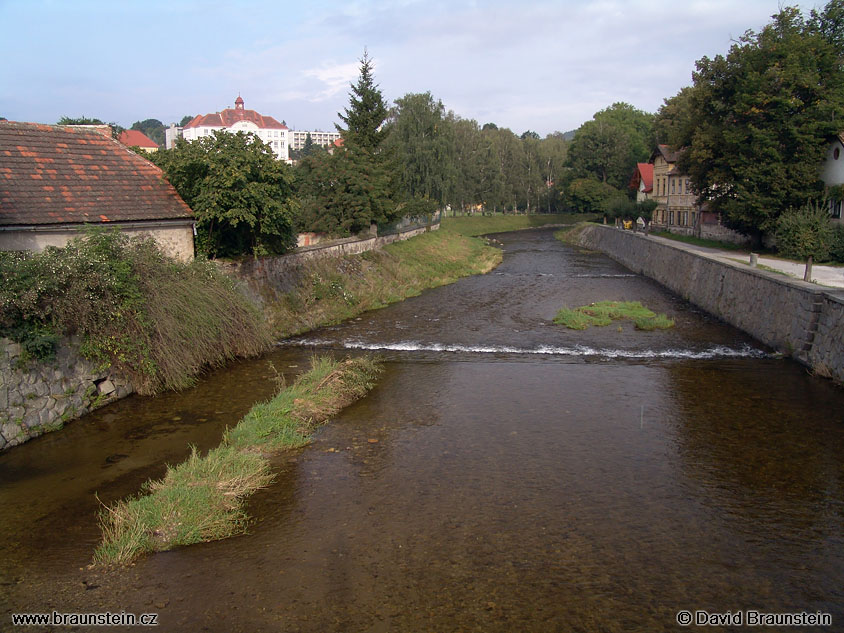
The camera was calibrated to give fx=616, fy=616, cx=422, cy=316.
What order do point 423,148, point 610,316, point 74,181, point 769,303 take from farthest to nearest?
point 423,148 → point 610,316 → point 769,303 → point 74,181

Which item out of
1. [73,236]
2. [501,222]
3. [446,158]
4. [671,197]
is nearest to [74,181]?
[73,236]

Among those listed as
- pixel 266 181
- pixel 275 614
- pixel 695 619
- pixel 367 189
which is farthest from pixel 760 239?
pixel 275 614

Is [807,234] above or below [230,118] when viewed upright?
below

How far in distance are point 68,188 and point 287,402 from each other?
924 centimetres

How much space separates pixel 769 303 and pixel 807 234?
7.89 m

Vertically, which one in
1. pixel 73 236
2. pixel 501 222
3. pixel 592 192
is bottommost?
pixel 501 222

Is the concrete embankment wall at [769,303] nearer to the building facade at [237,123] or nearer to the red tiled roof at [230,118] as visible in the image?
the building facade at [237,123]

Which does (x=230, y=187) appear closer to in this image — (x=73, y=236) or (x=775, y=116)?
(x=73, y=236)

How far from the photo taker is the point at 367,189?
3244 centimetres

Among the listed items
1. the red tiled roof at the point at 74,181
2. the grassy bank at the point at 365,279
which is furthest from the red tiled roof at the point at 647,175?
the red tiled roof at the point at 74,181

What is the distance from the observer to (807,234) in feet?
79.4

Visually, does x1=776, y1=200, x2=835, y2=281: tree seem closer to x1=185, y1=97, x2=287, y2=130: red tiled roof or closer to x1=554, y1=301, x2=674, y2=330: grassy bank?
x1=554, y1=301, x2=674, y2=330: grassy bank

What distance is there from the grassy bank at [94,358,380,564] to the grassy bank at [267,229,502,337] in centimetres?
786

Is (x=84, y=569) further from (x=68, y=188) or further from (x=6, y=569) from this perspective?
(x=68, y=188)
